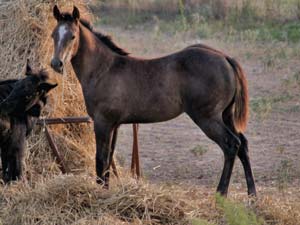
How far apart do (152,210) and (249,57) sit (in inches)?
334

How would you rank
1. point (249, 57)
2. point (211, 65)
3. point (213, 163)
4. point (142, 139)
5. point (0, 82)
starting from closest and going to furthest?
point (211, 65) < point (0, 82) < point (213, 163) < point (142, 139) < point (249, 57)

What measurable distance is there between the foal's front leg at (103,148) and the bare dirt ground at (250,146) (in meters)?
1.59

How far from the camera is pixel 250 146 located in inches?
Result: 437

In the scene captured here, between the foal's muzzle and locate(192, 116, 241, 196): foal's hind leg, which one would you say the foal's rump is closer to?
locate(192, 116, 241, 196): foal's hind leg

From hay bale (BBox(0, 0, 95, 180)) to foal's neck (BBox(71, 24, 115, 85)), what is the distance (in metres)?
0.99

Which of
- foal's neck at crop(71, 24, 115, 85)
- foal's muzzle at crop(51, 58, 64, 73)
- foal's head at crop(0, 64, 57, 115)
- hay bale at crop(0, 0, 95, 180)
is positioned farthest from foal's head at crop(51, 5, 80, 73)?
hay bale at crop(0, 0, 95, 180)

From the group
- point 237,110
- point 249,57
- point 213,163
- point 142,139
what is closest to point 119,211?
point 237,110

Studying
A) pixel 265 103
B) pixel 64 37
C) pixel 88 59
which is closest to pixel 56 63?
pixel 64 37

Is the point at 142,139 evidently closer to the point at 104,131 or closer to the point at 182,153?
the point at 182,153

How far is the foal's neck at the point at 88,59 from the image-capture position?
27.9 feet

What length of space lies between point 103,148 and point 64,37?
3.78 ft

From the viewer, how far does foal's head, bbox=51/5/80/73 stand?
26.5 feet

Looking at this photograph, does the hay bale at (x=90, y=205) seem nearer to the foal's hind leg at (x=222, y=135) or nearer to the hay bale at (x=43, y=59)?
the foal's hind leg at (x=222, y=135)

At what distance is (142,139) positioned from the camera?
38.5ft
